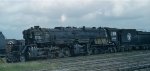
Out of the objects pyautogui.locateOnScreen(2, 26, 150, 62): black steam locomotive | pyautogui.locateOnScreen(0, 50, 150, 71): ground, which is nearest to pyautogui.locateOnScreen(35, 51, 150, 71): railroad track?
pyautogui.locateOnScreen(0, 50, 150, 71): ground

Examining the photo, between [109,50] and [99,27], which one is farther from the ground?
[99,27]

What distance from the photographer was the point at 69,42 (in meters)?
36.8

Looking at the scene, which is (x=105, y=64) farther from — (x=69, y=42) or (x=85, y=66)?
(x=69, y=42)

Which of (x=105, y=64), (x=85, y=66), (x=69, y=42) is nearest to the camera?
(x=85, y=66)

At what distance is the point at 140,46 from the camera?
49344 millimetres

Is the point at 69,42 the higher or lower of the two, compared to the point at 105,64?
higher

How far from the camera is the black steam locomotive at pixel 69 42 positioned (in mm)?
31850

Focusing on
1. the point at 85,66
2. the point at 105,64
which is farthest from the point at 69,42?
the point at 85,66

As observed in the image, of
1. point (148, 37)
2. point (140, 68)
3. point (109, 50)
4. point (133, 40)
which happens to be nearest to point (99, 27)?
point (109, 50)

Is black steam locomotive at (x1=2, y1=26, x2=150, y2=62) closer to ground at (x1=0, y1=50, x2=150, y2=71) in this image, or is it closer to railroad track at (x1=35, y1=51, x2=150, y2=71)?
ground at (x1=0, y1=50, x2=150, y2=71)

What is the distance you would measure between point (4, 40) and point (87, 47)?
999 cm

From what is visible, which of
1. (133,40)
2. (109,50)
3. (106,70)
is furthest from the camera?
(133,40)

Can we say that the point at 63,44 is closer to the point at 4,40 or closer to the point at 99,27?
the point at 4,40

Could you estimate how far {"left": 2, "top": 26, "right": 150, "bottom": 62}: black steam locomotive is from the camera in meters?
31.9
